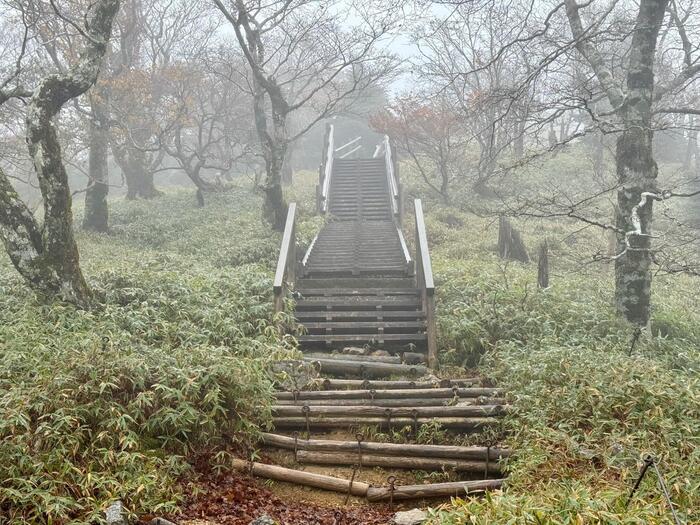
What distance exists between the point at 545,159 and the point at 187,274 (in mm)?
20937

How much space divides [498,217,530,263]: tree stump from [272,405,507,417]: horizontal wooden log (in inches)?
369

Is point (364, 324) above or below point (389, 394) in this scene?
above

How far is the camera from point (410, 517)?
15.4ft

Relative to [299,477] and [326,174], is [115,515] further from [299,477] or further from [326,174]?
[326,174]

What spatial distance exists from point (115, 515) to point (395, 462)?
2826 mm

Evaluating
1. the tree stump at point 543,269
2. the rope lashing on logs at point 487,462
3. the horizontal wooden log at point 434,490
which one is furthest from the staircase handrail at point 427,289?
the horizontal wooden log at point 434,490

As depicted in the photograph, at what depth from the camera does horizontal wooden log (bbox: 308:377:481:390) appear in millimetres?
7383

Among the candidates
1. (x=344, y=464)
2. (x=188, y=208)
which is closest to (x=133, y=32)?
(x=188, y=208)

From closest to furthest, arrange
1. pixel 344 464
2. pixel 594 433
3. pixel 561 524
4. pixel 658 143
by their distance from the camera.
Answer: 1. pixel 561 524
2. pixel 594 433
3. pixel 344 464
4. pixel 658 143

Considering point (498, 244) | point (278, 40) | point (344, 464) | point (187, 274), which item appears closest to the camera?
point (344, 464)

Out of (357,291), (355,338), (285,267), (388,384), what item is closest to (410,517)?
(388,384)

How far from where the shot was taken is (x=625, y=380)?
6.04 meters

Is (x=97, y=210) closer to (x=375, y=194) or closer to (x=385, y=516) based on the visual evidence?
(x=375, y=194)

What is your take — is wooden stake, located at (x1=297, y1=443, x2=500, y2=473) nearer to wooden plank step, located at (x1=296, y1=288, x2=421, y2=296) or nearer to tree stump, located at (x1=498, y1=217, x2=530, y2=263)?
wooden plank step, located at (x1=296, y1=288, x2=421, y2=296)
